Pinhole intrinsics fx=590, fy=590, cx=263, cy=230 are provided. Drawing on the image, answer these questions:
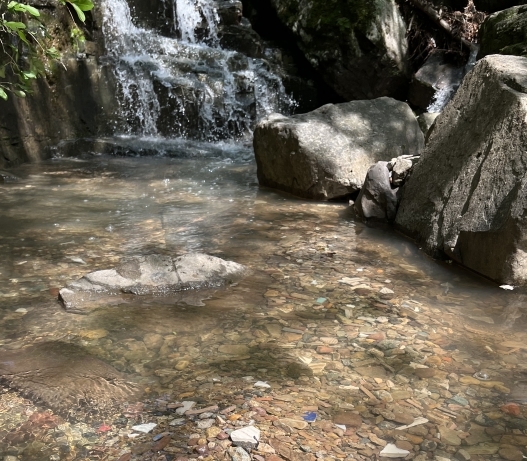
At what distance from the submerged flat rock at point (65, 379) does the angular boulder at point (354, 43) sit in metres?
9.16

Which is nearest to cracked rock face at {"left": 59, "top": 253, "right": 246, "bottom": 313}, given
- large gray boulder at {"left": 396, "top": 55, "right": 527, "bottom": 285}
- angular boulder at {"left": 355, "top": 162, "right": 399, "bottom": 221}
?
large gray boulder at {"left": 396, "top": 55, "right": 527, "bottom": 285}

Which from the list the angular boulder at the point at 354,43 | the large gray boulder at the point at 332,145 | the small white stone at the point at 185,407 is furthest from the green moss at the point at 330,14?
the small white stone at the point at 185,407

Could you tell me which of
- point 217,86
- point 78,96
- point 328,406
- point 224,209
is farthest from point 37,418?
point 217,86

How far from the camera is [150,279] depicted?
3416 mm

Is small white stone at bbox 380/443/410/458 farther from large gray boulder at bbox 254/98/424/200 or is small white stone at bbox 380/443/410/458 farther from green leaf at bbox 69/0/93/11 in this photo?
large gray boulder at bbox 254/98/424/200

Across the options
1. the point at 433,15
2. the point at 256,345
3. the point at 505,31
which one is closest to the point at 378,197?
the point at 256,345

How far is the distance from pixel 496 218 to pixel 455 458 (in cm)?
196

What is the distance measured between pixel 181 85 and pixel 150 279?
6809 mm

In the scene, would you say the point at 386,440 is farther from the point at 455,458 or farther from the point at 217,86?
the point at 217,86

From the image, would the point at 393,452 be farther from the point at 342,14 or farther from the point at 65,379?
the point at 342,14

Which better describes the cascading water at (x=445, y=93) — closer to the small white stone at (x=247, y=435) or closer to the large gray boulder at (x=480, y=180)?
the large gray boulder at (x=480, y=180)

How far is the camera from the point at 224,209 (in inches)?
213

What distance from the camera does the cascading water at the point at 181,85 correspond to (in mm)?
9531

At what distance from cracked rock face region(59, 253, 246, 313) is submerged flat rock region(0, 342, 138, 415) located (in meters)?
0.49
